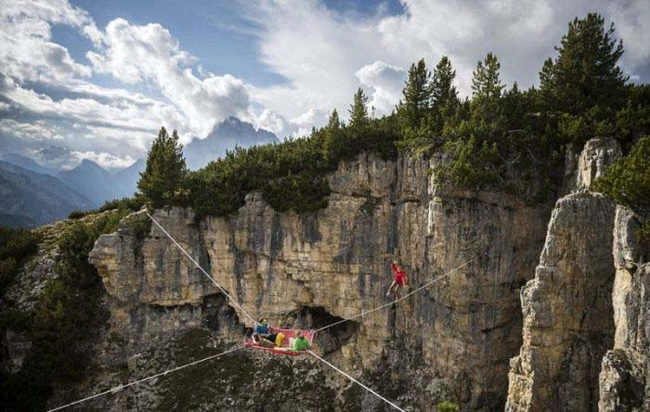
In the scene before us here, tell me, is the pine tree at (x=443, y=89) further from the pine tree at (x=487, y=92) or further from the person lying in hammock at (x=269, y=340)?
the person lying in hammock at (x=269, y=340)

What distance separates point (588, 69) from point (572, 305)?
726 inches

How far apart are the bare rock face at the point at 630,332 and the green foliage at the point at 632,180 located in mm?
721

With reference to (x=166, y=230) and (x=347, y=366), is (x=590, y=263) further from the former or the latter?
(x=166, y=230)

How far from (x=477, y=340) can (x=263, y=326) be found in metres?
18.4

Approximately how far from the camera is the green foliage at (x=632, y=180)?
19.7 metres

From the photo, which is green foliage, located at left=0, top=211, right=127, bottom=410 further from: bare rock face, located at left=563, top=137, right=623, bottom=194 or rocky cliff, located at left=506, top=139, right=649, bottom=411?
bare rock face, located at left=563, top=137, right=623, bottom=194

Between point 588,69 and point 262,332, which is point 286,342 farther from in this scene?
point 588,69

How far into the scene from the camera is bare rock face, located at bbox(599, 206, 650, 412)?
1884 cm

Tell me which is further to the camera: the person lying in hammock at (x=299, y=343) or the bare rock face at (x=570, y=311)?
the person lying in hammock at (x=299, y=343)

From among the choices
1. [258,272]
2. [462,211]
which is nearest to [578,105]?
[462,211]

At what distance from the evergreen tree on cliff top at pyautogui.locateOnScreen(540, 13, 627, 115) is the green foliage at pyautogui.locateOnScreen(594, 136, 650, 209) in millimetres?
10101

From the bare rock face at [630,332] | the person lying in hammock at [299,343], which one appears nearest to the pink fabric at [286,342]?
the person lying in hammock at [299,343]

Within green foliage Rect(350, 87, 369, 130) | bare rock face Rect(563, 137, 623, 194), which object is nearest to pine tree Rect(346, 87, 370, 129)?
green foliage Rect(350, 87, 369, 130)

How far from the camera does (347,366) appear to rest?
41.6 meters
